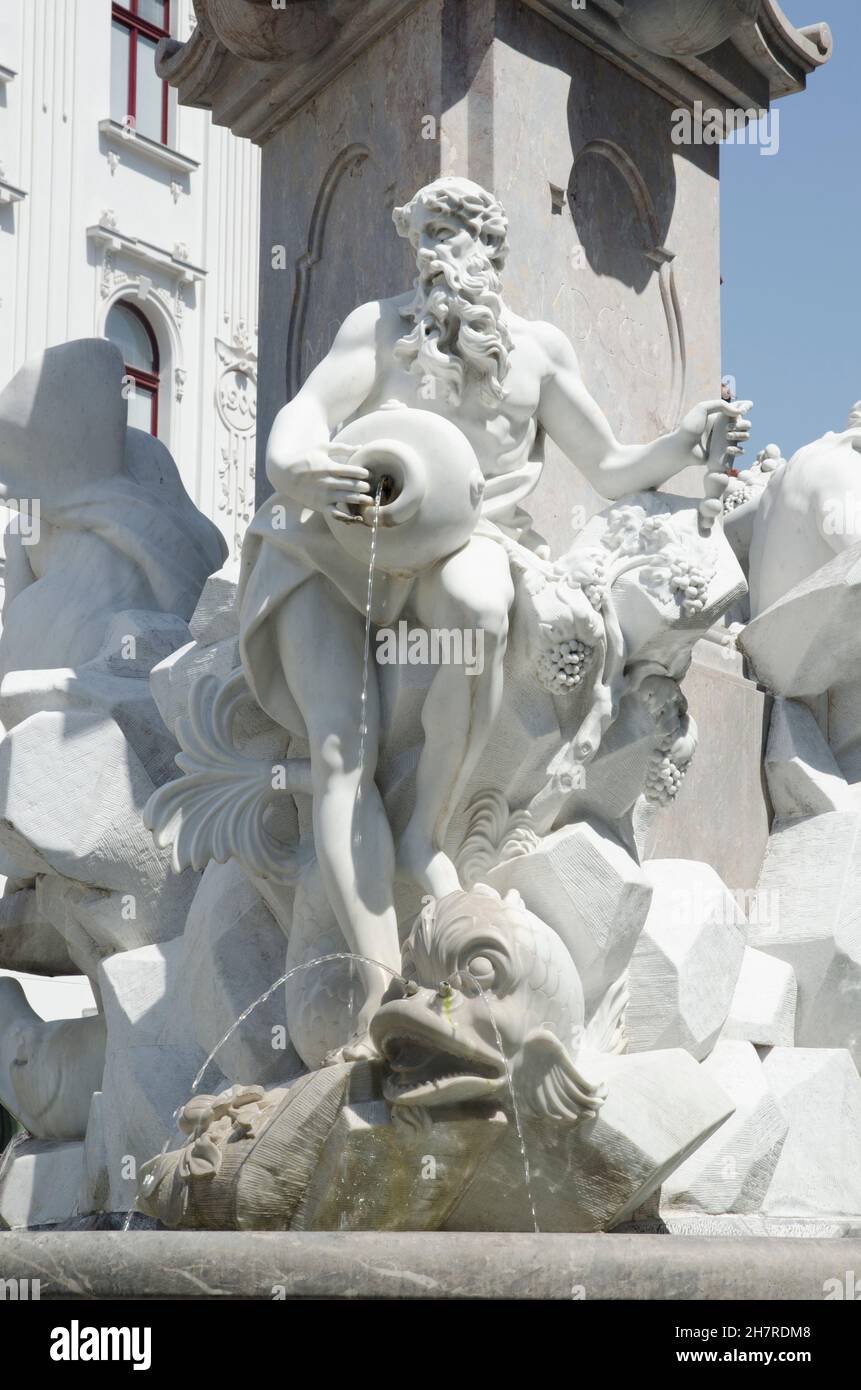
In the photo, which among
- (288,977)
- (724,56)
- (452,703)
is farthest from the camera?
(724,56)

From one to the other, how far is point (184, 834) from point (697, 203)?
373 centimetres

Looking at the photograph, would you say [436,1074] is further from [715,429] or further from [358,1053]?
[715,429]

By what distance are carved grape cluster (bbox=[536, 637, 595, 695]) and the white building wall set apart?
14484 millimetres

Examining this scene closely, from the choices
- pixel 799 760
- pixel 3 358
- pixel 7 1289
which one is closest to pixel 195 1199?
pixel 7 1289

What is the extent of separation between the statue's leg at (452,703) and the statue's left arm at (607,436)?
780 millimetres

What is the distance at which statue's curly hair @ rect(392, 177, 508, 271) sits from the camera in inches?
225

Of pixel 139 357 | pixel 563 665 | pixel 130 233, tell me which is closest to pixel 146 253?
pixel 130 233

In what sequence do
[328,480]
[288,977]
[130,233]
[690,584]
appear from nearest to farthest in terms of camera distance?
1. [328,480]
2. [288,977]
3. [690,584]
4. [130,233]

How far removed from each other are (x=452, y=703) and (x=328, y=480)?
68cm

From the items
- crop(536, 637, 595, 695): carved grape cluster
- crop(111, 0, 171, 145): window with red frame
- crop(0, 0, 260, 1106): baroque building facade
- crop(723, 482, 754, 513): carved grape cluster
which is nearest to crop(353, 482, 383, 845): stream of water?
crop(536, 637, 595, 695): carved grape cluster

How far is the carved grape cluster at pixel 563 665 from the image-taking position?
548cm

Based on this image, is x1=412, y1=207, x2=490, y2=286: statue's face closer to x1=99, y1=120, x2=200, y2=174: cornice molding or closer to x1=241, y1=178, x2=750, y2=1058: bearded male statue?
x1=241, y1=178, x2=750, y2=1058: bearded male statue

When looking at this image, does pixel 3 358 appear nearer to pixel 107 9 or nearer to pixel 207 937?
pixel 107 9

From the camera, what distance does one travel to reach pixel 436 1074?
4508 millimetres
